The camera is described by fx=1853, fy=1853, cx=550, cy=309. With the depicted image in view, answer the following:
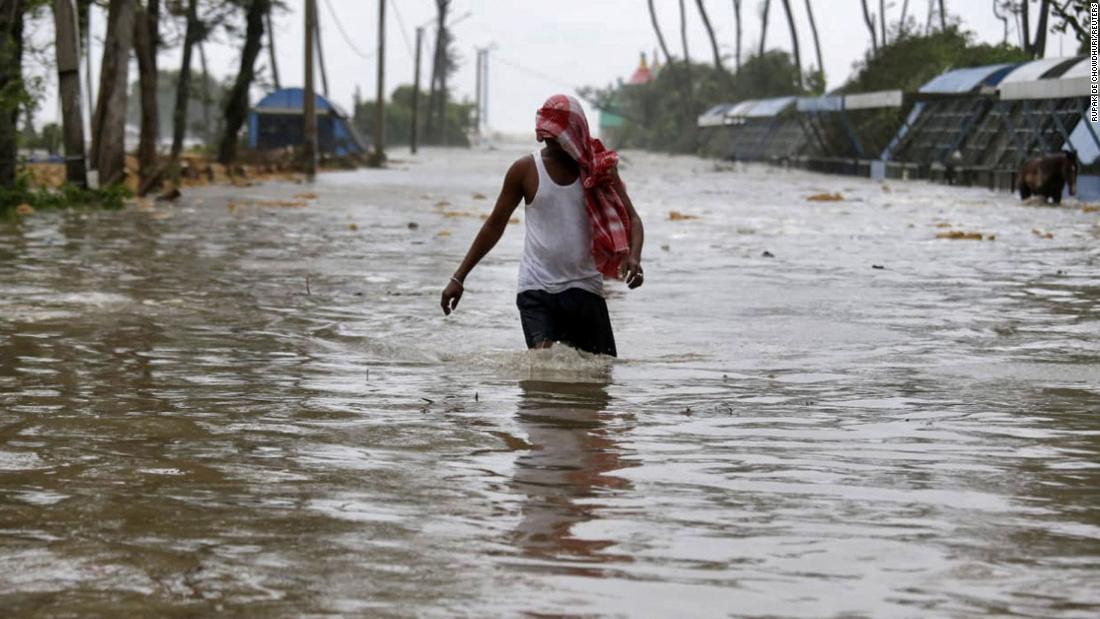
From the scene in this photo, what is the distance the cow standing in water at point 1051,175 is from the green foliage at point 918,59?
2284cm

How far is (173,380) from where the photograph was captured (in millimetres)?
8375

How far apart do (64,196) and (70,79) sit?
5.78 ft

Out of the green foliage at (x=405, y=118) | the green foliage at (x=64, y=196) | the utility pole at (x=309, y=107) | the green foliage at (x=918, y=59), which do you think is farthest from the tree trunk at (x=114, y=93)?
the green foliage at (x=405, y=118)

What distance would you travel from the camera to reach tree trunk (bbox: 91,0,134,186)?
92.6ft

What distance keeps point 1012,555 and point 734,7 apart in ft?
322

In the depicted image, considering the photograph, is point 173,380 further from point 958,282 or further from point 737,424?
point 958,282

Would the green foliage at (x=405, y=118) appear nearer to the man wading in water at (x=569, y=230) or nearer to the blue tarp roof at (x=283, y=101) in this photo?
the blue tarp roof at (x=283, y=101)

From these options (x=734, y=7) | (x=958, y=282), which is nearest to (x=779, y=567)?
(x=958, y=282)

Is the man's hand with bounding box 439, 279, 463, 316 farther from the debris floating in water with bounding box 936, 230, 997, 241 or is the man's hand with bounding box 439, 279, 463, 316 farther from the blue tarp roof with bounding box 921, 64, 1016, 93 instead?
the blue tarp roof with bounding box 921, 64, 1016, 93

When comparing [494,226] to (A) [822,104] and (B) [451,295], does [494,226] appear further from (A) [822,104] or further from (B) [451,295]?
(A) [822,104]

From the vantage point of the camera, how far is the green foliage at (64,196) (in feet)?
78.9

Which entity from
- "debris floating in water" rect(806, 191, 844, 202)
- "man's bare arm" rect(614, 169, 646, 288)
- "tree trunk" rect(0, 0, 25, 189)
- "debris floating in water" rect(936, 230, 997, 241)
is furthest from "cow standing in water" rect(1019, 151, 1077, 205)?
"man's bare arm" rect(614, 169, 646, 288)

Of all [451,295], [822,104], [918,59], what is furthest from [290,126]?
[451,295]

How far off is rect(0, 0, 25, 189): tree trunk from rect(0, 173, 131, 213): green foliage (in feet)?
0.96
